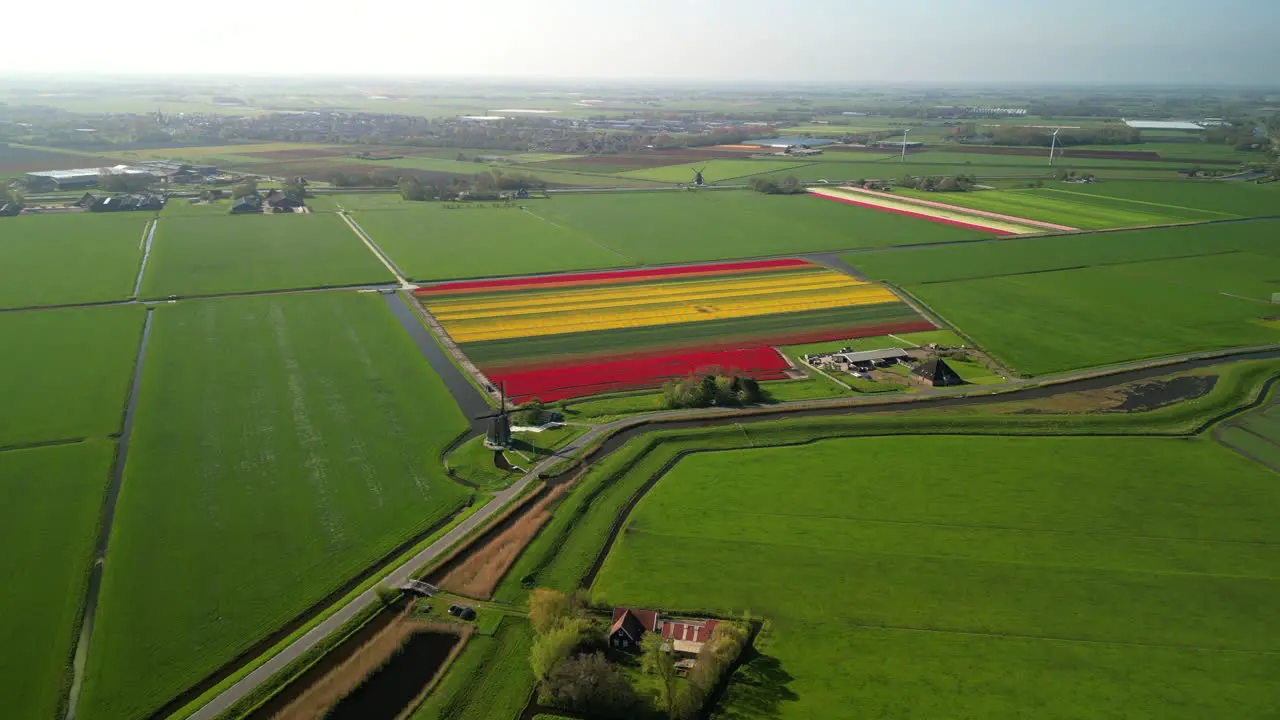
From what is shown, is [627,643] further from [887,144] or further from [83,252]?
[887,144]

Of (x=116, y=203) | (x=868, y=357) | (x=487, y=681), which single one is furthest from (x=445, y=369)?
(x=116, y=203)

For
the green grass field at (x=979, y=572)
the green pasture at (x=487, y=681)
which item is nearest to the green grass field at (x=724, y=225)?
the green grass field at (x=979, y=572)

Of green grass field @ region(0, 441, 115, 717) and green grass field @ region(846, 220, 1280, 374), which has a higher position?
green grass field @ region(846, 220, 1280, 374)

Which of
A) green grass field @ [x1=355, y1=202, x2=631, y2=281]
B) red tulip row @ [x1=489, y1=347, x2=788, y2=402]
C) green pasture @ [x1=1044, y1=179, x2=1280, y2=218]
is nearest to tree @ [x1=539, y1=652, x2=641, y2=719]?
red tulip row @ [x1=489, y1=347, x2=788, y2=402]

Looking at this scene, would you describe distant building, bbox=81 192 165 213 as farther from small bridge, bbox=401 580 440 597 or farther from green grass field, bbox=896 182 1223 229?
green grass field, bbox=896 182 1223 229

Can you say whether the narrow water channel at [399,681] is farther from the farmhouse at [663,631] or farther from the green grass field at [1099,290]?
the green grass field at [1099,290]

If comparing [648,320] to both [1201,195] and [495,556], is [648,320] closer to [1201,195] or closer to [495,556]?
[495,556]
